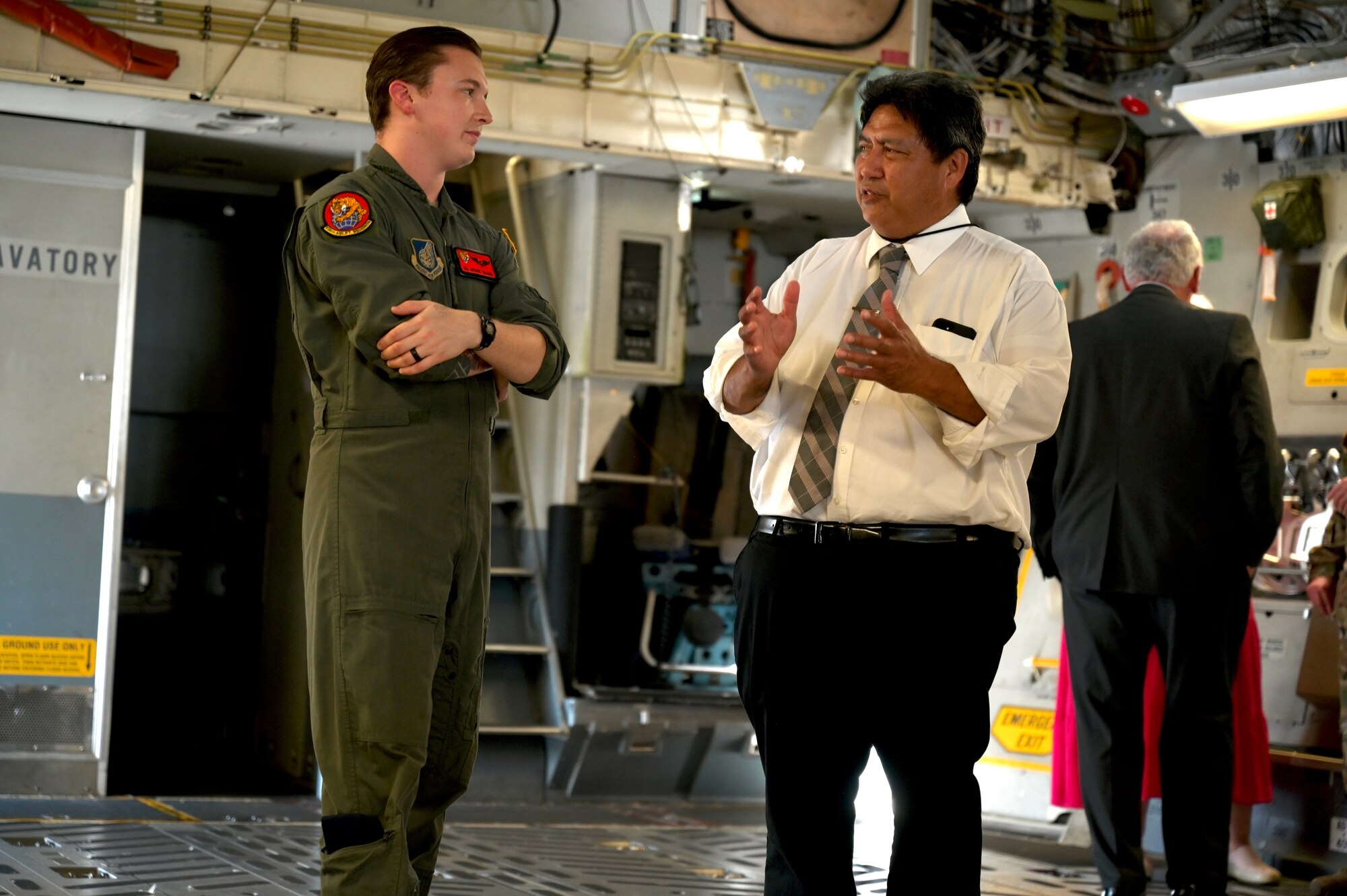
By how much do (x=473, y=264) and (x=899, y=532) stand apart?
39.7 inches

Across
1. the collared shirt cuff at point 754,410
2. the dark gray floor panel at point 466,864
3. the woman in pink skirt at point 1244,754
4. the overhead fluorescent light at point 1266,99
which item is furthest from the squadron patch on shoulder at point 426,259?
the overhead fluorescent light at point 1266,99

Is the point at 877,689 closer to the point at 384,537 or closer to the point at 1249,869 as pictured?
the point at 384,537

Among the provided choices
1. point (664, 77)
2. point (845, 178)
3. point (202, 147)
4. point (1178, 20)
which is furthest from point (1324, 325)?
point (202, 147)

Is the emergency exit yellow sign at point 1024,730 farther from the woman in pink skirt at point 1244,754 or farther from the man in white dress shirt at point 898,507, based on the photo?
the man in white dress shirt at point 898,507

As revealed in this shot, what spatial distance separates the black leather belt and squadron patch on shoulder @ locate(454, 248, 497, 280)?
83 cm

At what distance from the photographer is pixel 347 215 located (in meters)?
2.78

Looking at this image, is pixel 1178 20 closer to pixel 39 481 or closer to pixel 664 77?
pixel 664 77

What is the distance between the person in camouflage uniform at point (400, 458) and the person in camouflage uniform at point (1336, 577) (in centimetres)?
321

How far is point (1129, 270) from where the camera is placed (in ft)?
15.4

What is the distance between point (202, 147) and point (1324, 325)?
5.06m

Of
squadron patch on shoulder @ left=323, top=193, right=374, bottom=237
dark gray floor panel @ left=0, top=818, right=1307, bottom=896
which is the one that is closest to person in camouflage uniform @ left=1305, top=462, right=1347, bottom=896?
dark gray floor panel @ left=0, top=818, right=1307, bottom=896

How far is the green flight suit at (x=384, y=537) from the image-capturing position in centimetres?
270

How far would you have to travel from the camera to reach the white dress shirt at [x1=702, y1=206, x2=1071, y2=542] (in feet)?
8.80

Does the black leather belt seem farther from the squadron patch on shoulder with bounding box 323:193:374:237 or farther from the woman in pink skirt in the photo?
the woman in pink skirt
